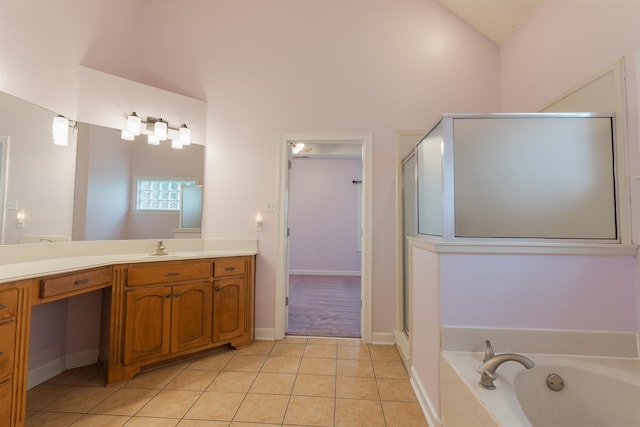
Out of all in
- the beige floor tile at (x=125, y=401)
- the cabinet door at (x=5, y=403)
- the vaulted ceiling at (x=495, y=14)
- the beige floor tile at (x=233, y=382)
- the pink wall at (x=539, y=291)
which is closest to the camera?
the cabinet door at (x=5, y=403)

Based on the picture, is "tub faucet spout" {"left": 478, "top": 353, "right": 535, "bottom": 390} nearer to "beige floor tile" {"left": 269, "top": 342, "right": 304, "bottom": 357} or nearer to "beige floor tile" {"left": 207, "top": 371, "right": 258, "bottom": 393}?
"beige floor tile" {"left": 207, "top": 371, "right": 258, "bottom": 393}

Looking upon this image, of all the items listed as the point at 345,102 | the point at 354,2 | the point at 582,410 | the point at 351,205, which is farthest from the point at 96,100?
the point at 351,205

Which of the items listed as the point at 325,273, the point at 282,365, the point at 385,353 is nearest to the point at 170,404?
the point at 282,365

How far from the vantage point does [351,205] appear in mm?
5566

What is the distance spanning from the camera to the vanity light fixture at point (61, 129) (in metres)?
1.87

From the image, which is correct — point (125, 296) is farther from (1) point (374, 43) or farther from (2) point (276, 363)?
(1) point (374, 43)

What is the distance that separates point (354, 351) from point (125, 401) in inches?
64.7

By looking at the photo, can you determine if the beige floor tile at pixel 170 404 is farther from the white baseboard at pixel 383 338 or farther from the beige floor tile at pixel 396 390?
the white baseboard at pixel 383 338

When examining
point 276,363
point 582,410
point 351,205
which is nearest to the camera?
point 582,410

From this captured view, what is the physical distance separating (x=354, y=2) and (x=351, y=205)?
3529 millimetres

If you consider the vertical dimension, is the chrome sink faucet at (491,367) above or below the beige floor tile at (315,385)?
above

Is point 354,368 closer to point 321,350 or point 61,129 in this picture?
point 321,350

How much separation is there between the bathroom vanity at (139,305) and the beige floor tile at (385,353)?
1106mm

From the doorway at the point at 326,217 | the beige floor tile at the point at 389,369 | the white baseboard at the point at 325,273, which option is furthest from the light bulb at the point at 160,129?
the white baseboard at the point at 325,273
